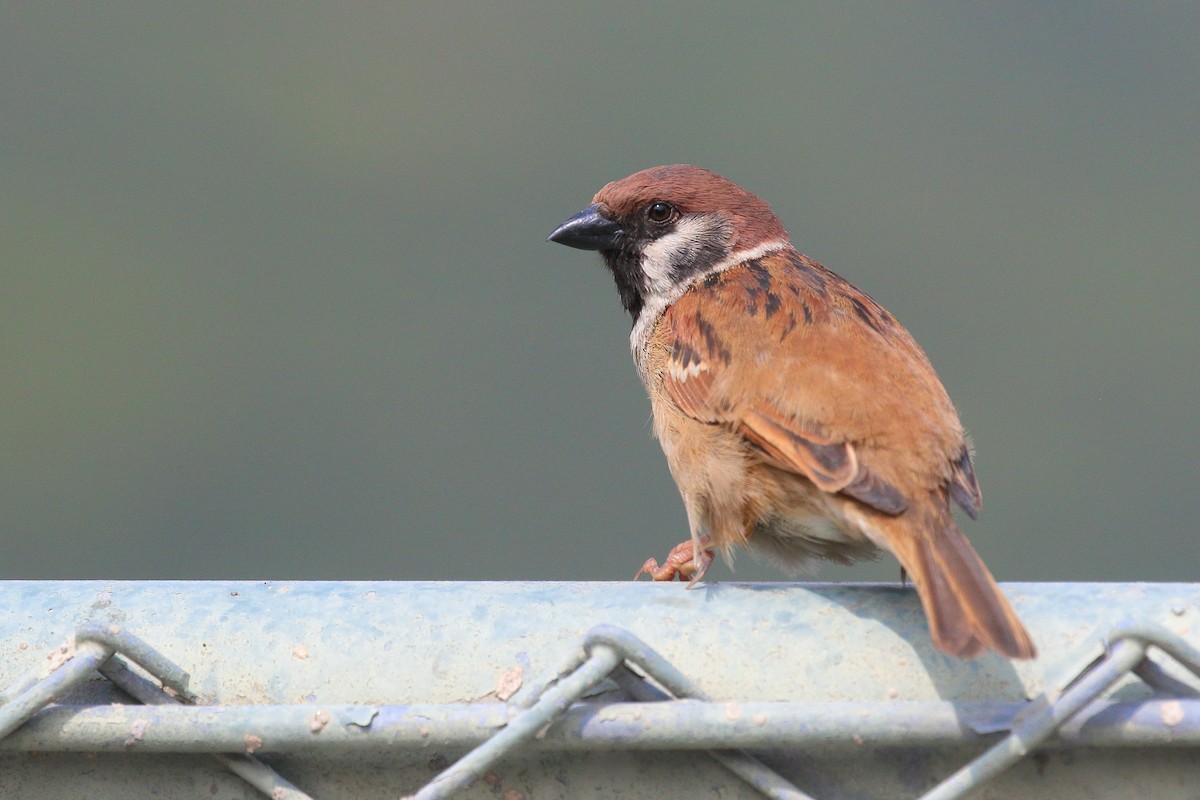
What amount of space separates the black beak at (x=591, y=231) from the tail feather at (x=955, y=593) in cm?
150

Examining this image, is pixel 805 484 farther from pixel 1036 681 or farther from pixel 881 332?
pixel 1036 681

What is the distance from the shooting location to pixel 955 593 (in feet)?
5.05

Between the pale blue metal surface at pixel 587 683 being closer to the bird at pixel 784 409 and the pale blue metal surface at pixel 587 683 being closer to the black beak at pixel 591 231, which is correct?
the bird at pixel 784 409

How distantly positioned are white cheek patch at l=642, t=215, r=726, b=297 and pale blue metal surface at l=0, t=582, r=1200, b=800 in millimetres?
1889

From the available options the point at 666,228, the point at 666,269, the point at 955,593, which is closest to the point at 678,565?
the point at 666,269

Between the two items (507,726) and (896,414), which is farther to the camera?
(896,414)

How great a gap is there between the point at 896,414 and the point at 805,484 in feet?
0.70

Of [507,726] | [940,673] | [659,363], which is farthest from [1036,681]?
[659,363]

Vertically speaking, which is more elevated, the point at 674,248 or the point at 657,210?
the point at 657,210

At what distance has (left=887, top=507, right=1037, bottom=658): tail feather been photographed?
1294mm

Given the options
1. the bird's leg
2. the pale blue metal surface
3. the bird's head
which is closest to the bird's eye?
the bird's head

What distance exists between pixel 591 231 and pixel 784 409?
1.15 meters

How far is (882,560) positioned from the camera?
2.56 m

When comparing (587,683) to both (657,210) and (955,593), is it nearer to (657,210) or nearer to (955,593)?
(955,593)
